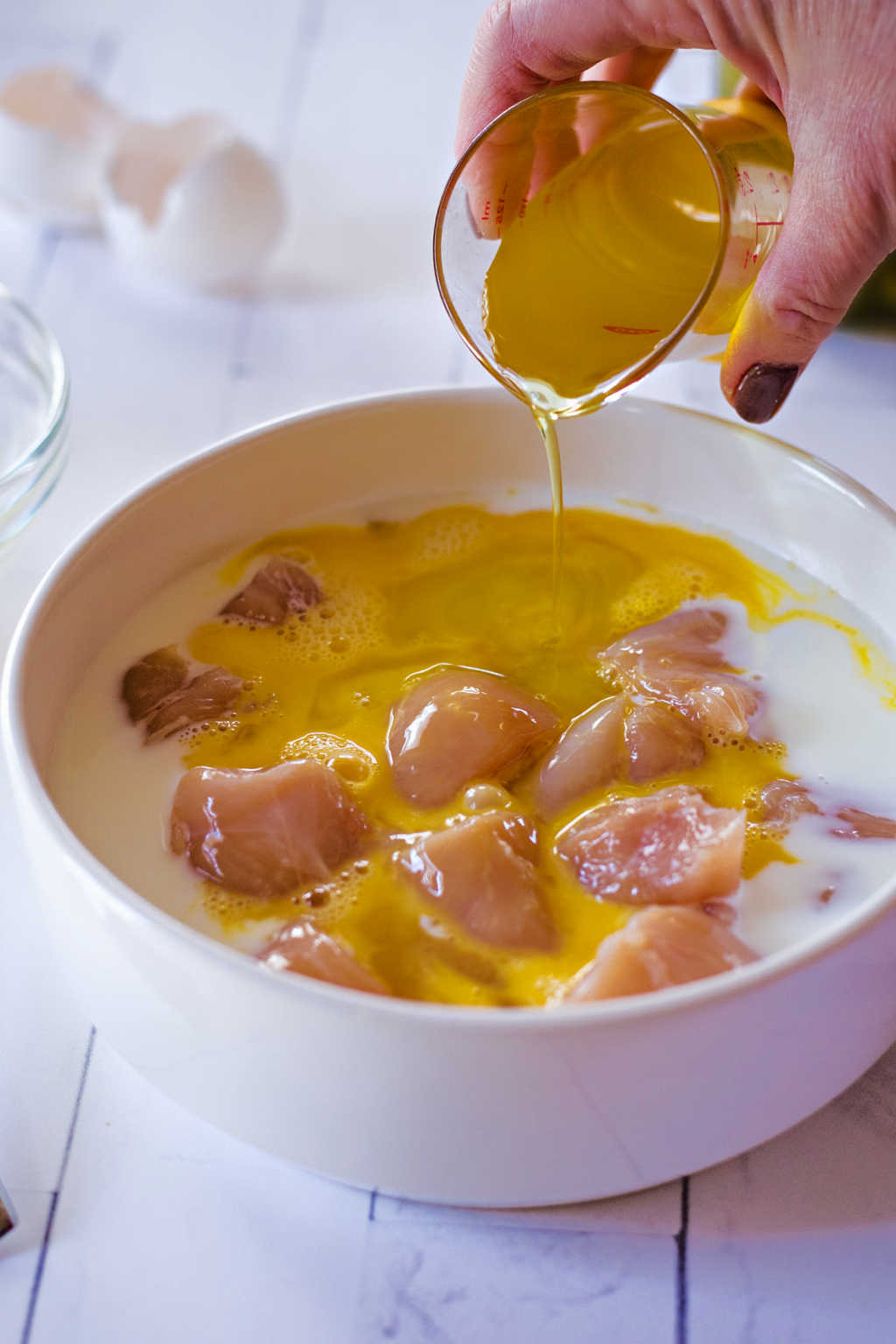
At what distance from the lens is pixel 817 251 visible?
1.08 meters

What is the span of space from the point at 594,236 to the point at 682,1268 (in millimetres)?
861

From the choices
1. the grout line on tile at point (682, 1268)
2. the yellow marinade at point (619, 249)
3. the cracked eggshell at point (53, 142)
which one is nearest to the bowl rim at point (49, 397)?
the cracked eggshell at point (53, 142)

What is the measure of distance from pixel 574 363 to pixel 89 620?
503 millimetres

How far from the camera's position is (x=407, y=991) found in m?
1.01

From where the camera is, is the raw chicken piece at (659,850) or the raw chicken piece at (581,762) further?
the raw chicken piece at (581,762)

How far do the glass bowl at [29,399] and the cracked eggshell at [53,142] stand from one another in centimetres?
41

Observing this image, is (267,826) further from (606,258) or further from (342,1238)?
(606,258)

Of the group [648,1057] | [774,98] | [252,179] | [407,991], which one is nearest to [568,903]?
[407,991]

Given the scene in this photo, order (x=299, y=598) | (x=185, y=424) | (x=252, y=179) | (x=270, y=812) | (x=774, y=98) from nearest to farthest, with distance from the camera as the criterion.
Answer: (x=270, y=812) → (x=774, y=98) → (x=299, y=598) → (x=185, y=424) → (x=252, y=179)

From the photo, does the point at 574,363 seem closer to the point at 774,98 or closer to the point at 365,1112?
the point at 774,98

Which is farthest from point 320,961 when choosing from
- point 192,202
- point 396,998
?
point 192,202

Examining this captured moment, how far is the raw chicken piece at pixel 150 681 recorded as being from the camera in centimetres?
126

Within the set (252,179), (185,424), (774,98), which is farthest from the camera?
(252,179)

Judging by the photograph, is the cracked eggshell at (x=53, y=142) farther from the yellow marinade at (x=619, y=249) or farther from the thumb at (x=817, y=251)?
the thumb at (x=817, y=251)
